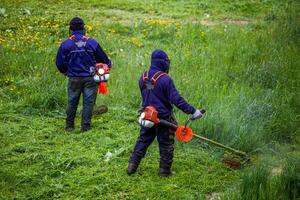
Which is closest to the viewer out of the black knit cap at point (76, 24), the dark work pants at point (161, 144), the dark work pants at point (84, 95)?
the dark work pants at point (161, 144)

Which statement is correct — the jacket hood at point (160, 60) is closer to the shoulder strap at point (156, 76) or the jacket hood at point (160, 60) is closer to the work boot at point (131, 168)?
the shoulder strap at point (156, 76)

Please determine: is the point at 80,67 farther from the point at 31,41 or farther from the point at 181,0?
the point at 181,0

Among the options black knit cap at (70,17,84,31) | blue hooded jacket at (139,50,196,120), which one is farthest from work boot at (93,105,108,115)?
blue hooded jacket at (139,50,196,120)

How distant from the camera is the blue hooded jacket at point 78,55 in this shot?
8.34 m

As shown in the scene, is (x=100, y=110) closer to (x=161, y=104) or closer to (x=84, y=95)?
(x=84, y=95)

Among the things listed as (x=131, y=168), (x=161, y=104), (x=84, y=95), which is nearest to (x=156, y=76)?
(x=161, y=104)

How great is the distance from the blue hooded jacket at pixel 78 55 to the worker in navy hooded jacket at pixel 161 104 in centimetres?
182

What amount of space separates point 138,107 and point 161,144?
2.97 m

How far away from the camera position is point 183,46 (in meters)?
12.9

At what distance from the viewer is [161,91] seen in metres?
6.75

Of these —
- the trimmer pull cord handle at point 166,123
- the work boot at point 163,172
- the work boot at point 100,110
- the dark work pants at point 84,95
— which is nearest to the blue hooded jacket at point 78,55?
the dark work pants at point 84,95

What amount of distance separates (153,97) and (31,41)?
708 cm

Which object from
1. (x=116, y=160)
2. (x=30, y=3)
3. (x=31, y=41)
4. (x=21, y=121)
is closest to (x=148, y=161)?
(x=116, y=160)

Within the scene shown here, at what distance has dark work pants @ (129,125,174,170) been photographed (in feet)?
22.6
